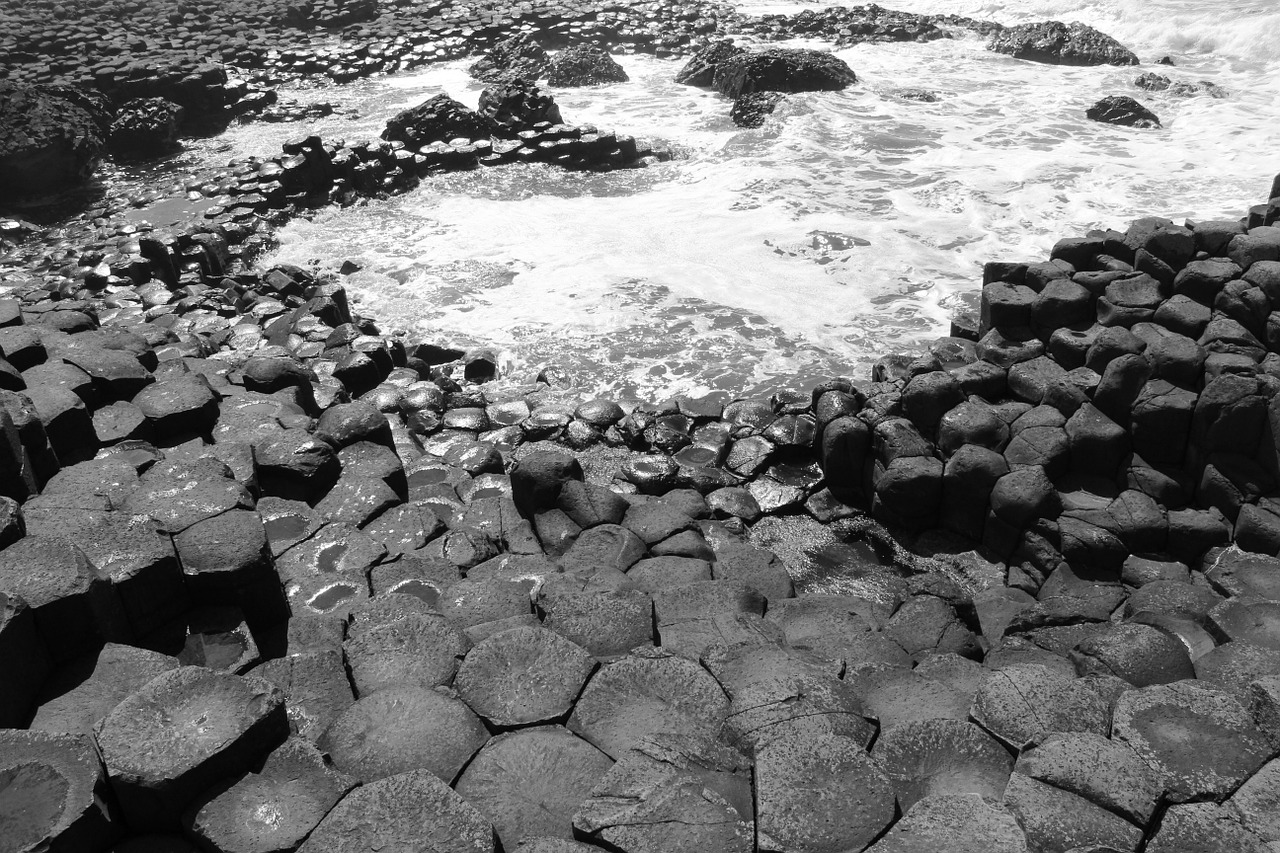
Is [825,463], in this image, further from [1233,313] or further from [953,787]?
[953,787]

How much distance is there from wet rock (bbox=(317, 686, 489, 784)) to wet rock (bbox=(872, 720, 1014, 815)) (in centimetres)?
175

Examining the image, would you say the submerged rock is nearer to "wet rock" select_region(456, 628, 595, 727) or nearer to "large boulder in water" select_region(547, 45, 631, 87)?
"large boulder in water" select_region(547, 45, 631, 87)

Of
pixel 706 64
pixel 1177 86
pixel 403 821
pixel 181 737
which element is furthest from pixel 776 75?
pixel 403 821

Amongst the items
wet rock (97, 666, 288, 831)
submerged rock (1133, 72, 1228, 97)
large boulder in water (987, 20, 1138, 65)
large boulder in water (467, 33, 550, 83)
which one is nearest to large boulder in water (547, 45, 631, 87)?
large boulder in water (467, 33, 550, 83)

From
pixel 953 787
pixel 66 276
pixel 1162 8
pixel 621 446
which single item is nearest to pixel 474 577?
pixel 621 446

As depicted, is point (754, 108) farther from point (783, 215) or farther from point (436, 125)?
point (436, 125)

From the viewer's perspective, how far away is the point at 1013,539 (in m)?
6.96

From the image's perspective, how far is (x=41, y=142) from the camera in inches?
651

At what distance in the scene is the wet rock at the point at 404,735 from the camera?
3855 mm

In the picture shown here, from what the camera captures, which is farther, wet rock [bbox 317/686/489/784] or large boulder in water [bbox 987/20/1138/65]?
large boulder in water [bbox 987/20/1138/65]

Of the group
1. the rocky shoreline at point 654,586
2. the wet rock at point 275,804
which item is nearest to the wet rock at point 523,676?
the rocky shoreline at point 654,586

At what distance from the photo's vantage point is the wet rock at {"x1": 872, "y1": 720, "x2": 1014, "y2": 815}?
12.0 feet

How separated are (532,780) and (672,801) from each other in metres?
0.66

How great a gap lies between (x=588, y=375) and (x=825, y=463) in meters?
3.36
